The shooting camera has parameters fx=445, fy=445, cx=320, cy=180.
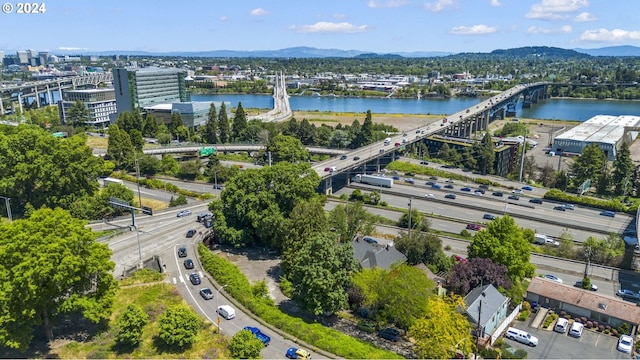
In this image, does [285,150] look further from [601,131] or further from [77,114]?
[601,131]

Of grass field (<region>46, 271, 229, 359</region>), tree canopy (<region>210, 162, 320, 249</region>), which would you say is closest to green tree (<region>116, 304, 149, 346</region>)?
grass field (<region>46, 271, 229, 359</region>)

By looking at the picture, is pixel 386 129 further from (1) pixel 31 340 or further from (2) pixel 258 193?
(1) pixel 31 340

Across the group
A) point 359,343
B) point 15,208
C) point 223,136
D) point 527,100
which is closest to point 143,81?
point 223,136

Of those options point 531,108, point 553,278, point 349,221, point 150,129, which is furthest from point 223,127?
point 531,108

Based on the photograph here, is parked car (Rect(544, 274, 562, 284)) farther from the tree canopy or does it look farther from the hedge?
the tree canopy

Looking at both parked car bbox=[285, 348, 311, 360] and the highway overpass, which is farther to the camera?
the highway overpass

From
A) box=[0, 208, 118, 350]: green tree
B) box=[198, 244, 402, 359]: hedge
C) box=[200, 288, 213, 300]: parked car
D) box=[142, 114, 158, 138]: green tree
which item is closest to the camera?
box=[0, 208, 118, 350]: green tree
